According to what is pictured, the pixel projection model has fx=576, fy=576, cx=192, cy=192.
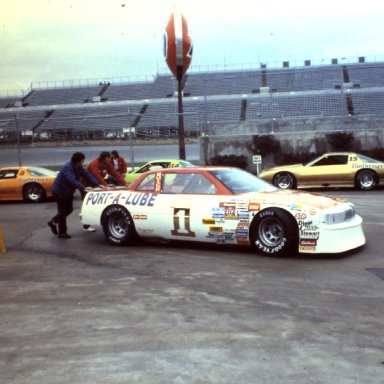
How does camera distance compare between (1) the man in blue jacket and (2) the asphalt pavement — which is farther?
(1) the man in blue jacket

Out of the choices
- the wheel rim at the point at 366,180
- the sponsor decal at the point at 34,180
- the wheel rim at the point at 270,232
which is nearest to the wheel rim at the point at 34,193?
the sponsor decal at the point at 34,180

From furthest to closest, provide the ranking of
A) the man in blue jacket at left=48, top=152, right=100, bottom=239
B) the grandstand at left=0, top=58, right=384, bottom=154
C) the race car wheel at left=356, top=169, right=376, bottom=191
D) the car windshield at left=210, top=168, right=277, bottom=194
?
the grandstand at left=0, top=58, right=384, bottom=154 < the race car wheel at left=356, top=169, right=376, bottom=191 < the man in blue jacket at left=48, top=152, right=100, bottom=239 < the car windshield at left=210, top=168, right=277, bottom=194

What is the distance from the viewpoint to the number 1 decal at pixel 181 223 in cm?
843

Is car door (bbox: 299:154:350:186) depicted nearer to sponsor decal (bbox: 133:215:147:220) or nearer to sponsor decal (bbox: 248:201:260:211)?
sponsor decal (bbox: 133:215:147:220)

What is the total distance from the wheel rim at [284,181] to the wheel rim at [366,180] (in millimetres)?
2160

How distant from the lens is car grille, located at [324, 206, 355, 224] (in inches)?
297

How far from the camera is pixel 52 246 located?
918 cm

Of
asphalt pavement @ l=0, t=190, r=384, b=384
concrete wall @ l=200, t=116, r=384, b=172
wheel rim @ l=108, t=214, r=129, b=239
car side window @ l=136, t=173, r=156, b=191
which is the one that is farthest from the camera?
concrete wall @ l=200, t=116, r=384, b=172

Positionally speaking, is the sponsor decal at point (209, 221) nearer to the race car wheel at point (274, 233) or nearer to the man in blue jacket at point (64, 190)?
the race car wheel at point (274, 233)

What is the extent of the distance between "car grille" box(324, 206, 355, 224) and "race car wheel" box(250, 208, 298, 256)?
0.43m

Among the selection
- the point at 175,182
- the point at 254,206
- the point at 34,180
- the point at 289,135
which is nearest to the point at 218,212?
the point at 254,206

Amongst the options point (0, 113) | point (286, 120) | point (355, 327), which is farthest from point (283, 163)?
point (0, 113)

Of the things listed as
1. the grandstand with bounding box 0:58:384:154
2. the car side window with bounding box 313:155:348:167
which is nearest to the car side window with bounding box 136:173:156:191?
the car side window with bounding box 313:155:348:167

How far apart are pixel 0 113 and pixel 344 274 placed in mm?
48578
